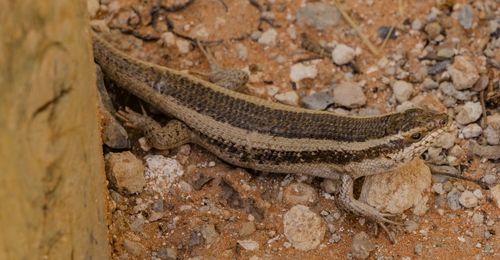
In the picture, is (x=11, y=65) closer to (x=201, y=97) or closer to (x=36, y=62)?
(x=36, y=62)

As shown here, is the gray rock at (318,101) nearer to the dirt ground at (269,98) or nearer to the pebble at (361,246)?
the dirt ground at (269,98)

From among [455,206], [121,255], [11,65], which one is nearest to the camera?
[11,65]

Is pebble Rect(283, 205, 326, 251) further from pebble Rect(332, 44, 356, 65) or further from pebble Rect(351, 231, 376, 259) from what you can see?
pebble Rect(332, 44, 356, 65)

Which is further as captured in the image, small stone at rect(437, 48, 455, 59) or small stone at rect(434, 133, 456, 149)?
small stone at rect(437, 48, 455, 59)

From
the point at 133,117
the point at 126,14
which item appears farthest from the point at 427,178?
the point at 126,14

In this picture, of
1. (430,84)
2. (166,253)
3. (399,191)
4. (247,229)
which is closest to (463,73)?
(430,84)

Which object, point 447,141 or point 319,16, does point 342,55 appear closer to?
point 319,16

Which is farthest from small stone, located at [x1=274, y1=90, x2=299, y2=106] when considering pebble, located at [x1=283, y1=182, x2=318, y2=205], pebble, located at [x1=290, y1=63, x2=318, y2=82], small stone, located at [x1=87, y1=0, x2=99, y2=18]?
small stone, located at [x1=87, y1=0, x2=99, y2=18]
